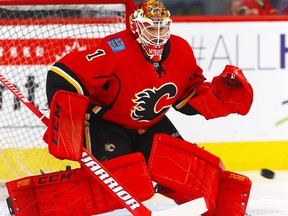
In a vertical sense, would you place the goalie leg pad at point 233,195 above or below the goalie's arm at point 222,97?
below

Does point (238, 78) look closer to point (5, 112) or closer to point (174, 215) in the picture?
point (174, 215)

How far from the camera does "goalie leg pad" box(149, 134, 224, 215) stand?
11.7ft

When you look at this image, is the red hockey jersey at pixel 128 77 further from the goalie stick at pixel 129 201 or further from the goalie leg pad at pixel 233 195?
the goalie leg pad at pixel 233 195

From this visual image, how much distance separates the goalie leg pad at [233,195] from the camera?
147 inches

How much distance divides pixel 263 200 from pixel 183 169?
0.98 metres

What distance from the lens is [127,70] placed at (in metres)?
3.67

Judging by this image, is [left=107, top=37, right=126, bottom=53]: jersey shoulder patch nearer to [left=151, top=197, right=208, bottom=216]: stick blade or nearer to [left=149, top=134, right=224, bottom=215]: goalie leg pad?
[left=149, top=134, right=224, bottom=215]: goalie leg pad

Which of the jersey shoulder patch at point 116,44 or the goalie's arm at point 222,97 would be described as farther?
the goalie's arm at point 222,97

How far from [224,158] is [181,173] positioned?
69.4 inches

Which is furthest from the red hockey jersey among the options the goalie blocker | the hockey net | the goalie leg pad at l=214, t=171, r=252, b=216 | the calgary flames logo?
the hockey net

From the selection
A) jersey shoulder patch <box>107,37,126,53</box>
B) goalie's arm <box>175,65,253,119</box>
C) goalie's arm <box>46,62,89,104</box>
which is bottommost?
goalie's arm <box>175,65,253,119</box>

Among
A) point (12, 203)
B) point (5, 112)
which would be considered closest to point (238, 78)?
point (12, 203)

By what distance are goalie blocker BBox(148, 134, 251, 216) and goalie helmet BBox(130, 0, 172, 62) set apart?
337 mm

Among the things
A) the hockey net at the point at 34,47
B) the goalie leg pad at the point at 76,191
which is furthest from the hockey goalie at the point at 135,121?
the hockey net at the point at 34,47
